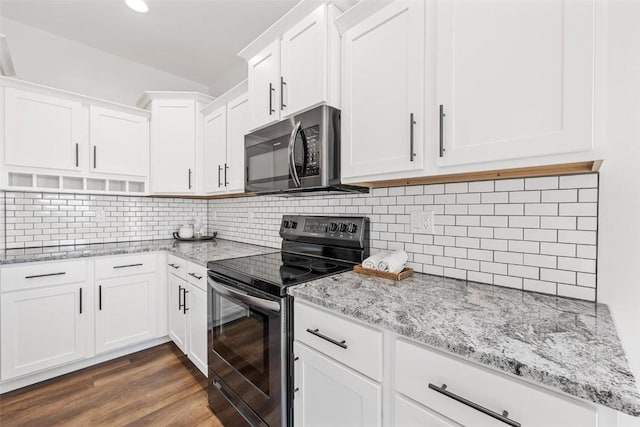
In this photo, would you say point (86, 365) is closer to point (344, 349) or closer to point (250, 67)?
point (344, 349)

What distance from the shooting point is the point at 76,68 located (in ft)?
8.34

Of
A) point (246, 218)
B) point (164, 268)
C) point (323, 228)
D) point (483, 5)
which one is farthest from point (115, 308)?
point (483, 5)

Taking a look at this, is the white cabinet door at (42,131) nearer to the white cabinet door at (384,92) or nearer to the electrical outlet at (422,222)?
the white cabinet door at (384,92)

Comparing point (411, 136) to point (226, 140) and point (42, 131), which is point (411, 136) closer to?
point (226, 140)

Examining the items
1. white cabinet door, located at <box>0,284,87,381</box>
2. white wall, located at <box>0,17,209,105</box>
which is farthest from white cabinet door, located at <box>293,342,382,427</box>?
white wall, located at <box>0,17,209,105</box>

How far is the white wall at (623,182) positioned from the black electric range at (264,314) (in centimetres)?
101

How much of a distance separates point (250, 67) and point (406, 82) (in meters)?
1.24

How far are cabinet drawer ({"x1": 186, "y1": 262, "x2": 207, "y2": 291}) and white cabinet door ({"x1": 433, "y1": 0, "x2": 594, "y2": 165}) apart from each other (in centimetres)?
158

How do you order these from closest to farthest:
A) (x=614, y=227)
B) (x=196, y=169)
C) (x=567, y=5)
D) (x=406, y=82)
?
(x=567, y=5), (x=614, y=227), (x=406, y=82), (x=196, y=169)

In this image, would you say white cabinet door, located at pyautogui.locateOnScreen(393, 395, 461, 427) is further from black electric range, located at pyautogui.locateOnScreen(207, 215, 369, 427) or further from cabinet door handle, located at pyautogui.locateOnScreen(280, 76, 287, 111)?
cabinet door handle, located at pyautogui.locateOnScreen(280, 76, 287, 111)

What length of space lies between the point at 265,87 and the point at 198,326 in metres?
1.67

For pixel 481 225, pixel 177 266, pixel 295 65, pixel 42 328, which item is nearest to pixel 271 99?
pixel 295 65

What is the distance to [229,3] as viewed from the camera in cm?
203

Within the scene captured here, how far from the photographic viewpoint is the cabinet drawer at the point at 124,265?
218cm
